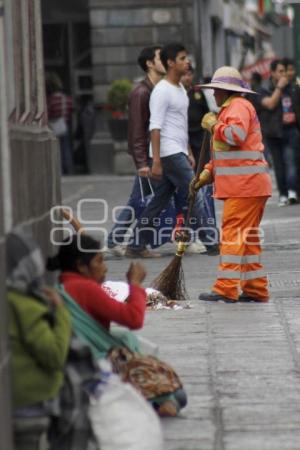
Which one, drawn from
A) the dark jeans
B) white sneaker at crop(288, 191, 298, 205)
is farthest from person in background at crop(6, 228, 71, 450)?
white sneaker at crop(288, 191, 298, 205)

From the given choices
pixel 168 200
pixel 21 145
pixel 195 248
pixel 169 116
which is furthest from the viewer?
pixel 195 248

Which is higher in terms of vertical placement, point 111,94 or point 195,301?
point 111,94

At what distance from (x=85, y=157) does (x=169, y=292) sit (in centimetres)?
2168

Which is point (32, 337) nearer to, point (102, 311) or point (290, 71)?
point (102, 311)

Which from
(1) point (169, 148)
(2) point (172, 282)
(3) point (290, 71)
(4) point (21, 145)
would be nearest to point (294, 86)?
(3) point (290, 71)

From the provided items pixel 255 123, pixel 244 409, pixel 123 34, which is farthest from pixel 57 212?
pixel 123 34

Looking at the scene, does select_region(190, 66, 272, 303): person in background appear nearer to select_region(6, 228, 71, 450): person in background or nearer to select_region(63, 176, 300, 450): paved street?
select_region(63, 176, 300, 450): paved street

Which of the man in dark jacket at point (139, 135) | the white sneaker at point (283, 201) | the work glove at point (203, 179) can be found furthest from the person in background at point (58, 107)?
the work glove at point (203, 179)

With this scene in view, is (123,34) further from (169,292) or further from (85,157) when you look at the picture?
(169,292)

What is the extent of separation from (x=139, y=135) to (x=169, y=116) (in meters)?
0.57

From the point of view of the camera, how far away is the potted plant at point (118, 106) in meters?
31.1

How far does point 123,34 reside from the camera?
3331cm

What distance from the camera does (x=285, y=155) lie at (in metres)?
21.1

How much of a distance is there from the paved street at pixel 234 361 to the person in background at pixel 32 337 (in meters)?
0.97
